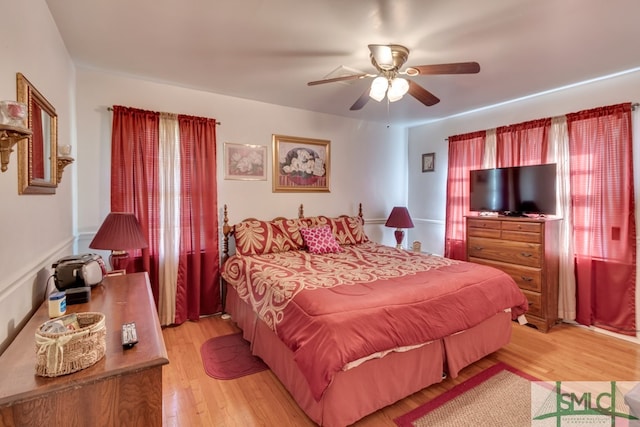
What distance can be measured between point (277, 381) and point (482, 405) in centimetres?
140

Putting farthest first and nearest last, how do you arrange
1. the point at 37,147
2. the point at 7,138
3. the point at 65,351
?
the point at 37,147, the point at 7,138, the point at 65,351

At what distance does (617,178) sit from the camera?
2.87m

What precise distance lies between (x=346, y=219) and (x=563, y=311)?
260 cm

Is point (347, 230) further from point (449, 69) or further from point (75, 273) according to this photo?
point (75, 273)

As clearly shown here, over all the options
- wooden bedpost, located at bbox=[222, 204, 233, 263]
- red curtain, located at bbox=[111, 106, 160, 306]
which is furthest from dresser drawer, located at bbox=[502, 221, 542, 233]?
red curtain, located at bbox=[111, 106, 160, 306]

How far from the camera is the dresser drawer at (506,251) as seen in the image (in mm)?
3109

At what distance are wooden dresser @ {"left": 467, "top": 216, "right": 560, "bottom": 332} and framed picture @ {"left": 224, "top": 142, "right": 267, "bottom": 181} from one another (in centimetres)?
275

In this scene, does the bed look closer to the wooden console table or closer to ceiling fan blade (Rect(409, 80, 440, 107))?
the wooden console table

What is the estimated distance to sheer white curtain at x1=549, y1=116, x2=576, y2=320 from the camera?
10.5ft

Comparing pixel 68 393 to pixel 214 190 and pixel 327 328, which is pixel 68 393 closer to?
pixel 327 328

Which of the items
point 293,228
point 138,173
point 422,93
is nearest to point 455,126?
point 422,93

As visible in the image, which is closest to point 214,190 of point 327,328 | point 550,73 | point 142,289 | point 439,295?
point 142,289

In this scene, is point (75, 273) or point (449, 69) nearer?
point (75, 273)

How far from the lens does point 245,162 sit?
366cm
